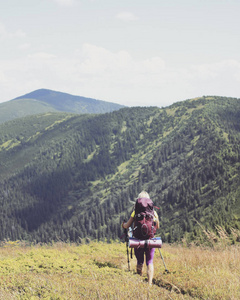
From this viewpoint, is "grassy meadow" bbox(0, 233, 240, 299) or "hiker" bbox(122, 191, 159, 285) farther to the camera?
"hiker" bbox(122, 191, 159, 285)

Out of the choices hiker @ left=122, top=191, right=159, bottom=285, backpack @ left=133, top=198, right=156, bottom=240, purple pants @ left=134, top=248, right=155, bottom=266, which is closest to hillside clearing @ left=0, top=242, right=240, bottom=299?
hiker @ left=122, top=191, right=159, bottom=285

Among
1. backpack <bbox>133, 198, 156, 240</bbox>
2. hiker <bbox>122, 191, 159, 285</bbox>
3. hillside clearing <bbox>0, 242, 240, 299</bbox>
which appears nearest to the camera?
hillside clearing <bbox>0, 242, 240, 299</bbox>

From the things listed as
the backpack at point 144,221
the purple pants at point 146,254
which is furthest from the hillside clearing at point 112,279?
the backpack at point 144,221

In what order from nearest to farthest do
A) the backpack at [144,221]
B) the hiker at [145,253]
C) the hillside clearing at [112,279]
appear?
1. the hillside clearing at [112,279]
2. the hiker at [145,253]
3. the backpack at [144,221]

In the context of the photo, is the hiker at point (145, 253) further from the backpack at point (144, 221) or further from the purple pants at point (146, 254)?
the backpack at point (144, 221)

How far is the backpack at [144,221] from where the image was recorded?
8.03m

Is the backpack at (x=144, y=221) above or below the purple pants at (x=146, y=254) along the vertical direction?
above

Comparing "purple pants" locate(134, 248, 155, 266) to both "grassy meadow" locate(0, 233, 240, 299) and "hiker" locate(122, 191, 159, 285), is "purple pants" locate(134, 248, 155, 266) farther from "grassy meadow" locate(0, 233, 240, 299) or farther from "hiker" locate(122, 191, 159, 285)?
"grassy meadow" locate(0, 233, 240, 299)

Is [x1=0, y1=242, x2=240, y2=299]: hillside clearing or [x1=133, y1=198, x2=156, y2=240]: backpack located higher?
[x1=133, y1=198, x2=156, y2=240]: backpack

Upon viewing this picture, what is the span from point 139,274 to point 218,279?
2758mm

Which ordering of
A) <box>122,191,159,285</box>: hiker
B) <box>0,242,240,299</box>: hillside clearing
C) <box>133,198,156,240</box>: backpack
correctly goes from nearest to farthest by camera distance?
<box>0,242,240,299</box>: hillside clearing → <box>122,191,159,285</box>: hiker → <box>133,198,156,240</box>: backpack

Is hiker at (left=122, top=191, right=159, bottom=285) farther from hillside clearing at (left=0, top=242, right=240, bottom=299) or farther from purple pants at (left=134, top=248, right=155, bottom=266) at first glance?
hillside clearing at (left=0, top=242, right=240, bottom=299)

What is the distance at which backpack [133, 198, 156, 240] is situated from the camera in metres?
8.03

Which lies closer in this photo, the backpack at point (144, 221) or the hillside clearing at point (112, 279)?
the hillside clearing at point (112, 279)
